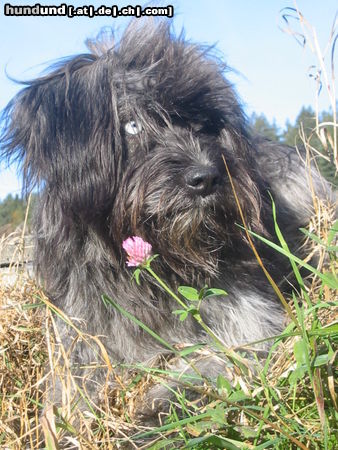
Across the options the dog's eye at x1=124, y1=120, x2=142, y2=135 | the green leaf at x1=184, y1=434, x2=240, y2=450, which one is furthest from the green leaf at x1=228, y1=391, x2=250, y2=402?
the dog's eye at x1=124, y1=120, x2=142, y2=135

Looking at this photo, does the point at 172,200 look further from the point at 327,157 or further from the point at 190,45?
the point at 190,45

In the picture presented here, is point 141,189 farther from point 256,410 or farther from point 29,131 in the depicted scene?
point 256,410

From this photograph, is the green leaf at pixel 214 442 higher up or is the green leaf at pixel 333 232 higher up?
the green leaf at pixel 333 232

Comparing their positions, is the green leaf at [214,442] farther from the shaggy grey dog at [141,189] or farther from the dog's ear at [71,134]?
the dog's ear at [71,134]

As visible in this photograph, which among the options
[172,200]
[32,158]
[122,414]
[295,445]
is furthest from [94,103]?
[295,445]

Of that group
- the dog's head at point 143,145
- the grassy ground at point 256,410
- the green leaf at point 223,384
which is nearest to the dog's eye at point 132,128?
the dog's head at point 143,145

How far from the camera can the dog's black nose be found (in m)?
2.12

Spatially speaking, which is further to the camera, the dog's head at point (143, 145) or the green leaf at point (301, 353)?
the dog's head at point (143, 145)

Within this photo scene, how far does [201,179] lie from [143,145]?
1.12 ft

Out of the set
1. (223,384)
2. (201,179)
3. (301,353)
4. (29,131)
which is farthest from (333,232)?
(29,131)

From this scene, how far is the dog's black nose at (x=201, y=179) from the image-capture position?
212cm

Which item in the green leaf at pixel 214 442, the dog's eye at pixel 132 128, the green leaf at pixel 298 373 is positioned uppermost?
the dog's eye at pixel 132 128

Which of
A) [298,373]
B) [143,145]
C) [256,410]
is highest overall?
[143,145]

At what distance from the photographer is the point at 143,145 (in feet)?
7.63
